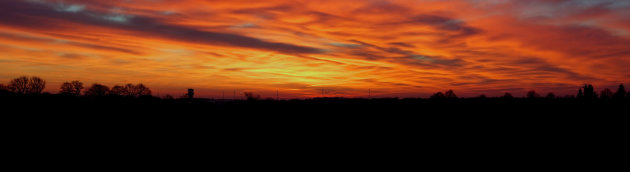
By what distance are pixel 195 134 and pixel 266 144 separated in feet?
22.9

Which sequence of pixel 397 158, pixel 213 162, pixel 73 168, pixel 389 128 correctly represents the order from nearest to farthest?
pixel 73 168 < pixel 213 162 < pixel 397 158 < pixel 389 128

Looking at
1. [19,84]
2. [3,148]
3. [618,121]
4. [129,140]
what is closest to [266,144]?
[129,140]

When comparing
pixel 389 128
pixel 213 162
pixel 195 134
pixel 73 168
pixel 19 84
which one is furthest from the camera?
pixel 19 84

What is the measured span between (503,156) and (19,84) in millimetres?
149851

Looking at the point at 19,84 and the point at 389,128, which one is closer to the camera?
the point at 389,128

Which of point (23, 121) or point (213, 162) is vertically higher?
point (23, 121)

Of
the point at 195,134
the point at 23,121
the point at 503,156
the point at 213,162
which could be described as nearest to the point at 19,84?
the point at 23,121

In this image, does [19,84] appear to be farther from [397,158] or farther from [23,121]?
[397,158]

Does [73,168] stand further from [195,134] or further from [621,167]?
[621,167]

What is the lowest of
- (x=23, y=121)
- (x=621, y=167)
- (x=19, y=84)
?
(x=621, y=167)

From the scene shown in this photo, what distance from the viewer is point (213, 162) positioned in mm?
20547

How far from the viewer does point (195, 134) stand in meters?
30.0

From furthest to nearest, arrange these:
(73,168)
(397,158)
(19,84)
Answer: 1. (19,84)
2. (397,158)
3. (73,168)

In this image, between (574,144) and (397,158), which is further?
(574,144)
